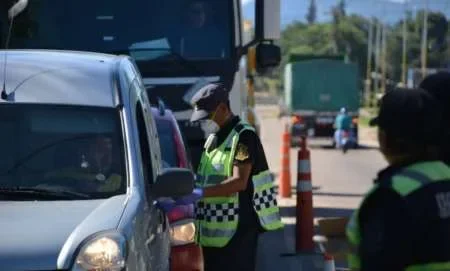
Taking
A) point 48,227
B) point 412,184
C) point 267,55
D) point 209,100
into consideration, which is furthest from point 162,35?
point 412,184

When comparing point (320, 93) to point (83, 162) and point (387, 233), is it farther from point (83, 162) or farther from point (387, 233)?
point (387, 233)

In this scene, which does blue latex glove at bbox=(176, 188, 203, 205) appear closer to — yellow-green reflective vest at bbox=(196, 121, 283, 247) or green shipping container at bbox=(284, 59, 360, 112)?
yellow-green reflective vest at bbox=(196, 121, 283, 247)

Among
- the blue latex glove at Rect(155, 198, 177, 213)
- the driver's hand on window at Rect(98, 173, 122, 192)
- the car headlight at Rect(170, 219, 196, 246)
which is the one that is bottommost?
the car headlight at Rect(170, 219, 196, 246)

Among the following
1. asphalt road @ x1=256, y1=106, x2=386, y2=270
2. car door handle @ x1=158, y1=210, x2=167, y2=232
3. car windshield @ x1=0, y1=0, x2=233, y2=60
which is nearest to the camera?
car door handle @ x1=158, y1=210, x2=167, y2=232

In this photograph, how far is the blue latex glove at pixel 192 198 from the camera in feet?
20.5

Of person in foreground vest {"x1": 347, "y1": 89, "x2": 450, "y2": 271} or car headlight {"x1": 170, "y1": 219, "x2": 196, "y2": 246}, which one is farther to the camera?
car headlight {"x1": 170, "y1": 219, "x2": 196, "y2": 246}

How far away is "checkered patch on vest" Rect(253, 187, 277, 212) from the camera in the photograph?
6.64 metres

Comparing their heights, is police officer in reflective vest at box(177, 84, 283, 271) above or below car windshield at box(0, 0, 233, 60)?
below

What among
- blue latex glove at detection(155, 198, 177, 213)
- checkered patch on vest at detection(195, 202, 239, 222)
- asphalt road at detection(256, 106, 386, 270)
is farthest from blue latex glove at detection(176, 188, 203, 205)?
asphalt road at detection(256, 106, 386, 270)

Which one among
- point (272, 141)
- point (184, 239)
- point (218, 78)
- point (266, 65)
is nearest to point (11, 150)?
point (184, 239)

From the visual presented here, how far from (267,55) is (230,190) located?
585cm

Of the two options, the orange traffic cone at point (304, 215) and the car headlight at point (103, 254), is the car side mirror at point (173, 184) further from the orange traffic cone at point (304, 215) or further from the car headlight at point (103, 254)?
the orange traffic cone at point (304, 215)

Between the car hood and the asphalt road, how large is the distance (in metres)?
5.12

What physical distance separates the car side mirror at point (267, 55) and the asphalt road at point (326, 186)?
1971 mm
